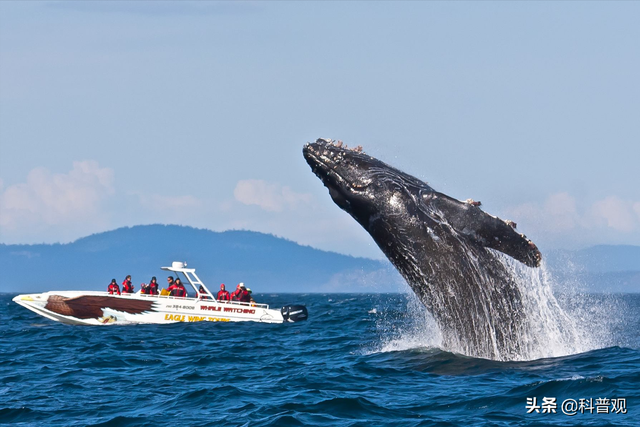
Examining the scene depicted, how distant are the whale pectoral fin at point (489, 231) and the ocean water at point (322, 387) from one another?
183 centimetres

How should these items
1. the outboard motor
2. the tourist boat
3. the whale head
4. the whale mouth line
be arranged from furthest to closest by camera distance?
the outboard motor, the tourist boat, the whale mouth line, the whale head

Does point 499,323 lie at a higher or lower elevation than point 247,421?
higher

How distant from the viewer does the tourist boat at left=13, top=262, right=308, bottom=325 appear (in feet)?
104

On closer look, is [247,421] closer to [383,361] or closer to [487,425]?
[487,425]

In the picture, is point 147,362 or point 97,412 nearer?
point 97,412

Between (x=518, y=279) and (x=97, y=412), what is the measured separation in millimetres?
6891

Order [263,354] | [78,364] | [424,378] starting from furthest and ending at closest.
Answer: [263,354] → [78,364] → [424,378]

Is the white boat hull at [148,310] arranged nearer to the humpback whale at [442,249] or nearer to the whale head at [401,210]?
the whale head at [401,210]

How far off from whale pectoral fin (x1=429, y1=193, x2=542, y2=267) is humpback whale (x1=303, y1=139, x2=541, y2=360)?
2cm

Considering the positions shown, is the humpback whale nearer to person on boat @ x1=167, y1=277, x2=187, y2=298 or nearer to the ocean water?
the ocean water

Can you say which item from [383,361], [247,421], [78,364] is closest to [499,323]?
[383,361]

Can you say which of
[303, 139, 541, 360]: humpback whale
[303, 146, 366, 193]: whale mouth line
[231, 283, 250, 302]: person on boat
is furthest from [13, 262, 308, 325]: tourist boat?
[303, 139, 541, 360]: humpback whale

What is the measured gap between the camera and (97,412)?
1209 cm

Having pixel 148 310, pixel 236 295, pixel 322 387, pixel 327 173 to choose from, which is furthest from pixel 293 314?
pixel 322 387
